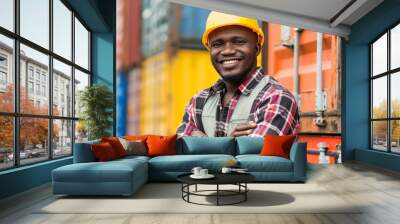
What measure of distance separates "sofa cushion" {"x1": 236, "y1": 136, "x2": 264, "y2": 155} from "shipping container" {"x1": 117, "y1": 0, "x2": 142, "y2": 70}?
3.40 m

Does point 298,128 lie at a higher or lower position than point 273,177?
higher

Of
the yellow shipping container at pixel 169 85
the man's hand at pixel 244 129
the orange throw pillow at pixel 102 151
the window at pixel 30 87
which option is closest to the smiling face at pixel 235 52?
the yellow shipping container at pixel 169 85

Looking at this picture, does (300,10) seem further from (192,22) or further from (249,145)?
(249,145)

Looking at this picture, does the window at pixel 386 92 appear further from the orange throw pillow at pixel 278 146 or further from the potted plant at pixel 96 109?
the potted plant at pixel 96 109

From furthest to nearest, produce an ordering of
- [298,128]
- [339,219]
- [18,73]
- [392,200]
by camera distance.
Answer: [298,128]
[18,73]
[392,200]
[339,219]

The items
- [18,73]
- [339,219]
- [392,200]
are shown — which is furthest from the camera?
[18,73]

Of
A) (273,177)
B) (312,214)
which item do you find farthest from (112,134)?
(312,214)

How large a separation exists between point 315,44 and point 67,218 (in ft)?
21.2

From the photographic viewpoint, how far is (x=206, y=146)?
19.5ft

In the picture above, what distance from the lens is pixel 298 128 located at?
748 centimetres

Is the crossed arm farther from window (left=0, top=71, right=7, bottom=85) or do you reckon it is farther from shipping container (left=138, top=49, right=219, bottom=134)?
window (left=0, top=71, right=7, bottom=85)

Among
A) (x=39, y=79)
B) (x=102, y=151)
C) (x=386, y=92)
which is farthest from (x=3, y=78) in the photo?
(x=386, y=92)

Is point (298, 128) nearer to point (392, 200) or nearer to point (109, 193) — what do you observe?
point (392, 200)

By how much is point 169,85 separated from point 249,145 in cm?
280
